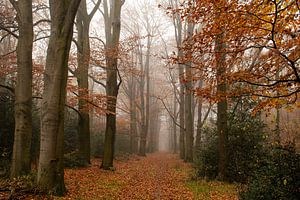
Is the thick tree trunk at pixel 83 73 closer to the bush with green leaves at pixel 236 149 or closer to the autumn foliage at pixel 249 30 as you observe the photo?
the bush with green leaves at pixel 236 149

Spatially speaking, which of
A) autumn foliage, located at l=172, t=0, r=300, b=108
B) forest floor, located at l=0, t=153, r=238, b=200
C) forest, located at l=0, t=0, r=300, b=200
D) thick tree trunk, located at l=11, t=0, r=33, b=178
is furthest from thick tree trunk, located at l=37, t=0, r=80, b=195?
autumn foliage, located at l=172, t=0, r=300, b=108

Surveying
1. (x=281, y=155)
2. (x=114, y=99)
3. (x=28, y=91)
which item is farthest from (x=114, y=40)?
(x=281, y=155)

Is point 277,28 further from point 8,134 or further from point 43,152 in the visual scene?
point 8,134

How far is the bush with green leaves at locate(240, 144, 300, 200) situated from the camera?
17.9 ft

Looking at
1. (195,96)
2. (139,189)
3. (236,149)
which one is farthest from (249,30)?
(236,149)

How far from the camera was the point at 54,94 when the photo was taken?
707 cm

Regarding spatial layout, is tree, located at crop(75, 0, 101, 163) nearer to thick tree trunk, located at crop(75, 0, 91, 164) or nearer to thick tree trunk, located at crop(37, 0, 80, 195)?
thick tree trunk, located at crop(75, 0, 91, 164)

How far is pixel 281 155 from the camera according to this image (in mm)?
6234

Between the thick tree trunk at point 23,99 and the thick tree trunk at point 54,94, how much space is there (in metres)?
1.52

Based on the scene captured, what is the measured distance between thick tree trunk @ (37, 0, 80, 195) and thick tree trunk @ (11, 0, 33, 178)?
4.98ft

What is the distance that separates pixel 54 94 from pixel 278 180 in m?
5.71

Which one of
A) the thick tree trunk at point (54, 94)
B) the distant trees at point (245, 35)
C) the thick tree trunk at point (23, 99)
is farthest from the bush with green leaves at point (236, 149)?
the thick tree trunk at point (23, 99)

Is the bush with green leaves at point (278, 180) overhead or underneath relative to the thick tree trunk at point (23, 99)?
underneath

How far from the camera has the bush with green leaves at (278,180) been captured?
5.47 metres
